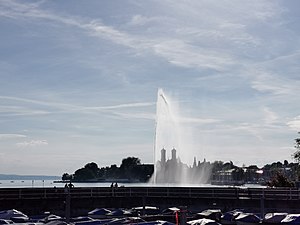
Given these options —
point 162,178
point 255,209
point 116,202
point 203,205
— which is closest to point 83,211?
point 116,202

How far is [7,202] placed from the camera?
162 feet

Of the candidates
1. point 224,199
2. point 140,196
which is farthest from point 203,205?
point 140,196

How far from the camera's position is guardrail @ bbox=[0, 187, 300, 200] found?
51094 mm

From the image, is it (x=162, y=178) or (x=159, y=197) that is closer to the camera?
(x=159, y=197)

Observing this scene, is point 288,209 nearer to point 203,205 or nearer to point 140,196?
point 203,205

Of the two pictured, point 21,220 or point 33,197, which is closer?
point 21,220

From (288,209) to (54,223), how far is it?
2801cm

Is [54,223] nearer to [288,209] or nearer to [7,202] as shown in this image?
[7,202]

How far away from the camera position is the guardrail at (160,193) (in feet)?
168

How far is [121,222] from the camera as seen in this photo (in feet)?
109

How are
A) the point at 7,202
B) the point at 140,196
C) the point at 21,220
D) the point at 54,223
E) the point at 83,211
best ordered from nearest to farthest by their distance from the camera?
the point at 54,223, the point at 21,220, the point at 7,202, the point at 83,211, the point at 140,196

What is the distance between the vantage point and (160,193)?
56.5 m

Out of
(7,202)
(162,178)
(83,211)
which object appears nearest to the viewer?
→ (7,202)

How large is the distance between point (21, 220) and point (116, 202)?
16.6m
